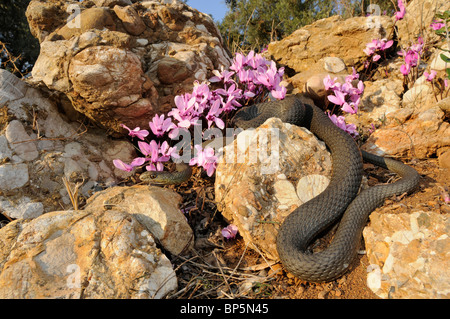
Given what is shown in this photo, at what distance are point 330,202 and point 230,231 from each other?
105cm

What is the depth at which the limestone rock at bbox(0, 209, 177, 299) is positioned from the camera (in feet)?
7.32

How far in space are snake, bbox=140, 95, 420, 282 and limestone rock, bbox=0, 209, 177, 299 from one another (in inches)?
39.0

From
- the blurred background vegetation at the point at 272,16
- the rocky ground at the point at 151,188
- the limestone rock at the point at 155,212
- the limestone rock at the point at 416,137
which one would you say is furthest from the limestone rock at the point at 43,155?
the blurred background vegetation at the point at 272,16

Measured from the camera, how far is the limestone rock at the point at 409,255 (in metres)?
2.31

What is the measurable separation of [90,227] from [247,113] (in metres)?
2.48

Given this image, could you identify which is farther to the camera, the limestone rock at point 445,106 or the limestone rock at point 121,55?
the limestone rock at point 445,106

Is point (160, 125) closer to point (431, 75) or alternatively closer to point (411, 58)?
point (431, 75)

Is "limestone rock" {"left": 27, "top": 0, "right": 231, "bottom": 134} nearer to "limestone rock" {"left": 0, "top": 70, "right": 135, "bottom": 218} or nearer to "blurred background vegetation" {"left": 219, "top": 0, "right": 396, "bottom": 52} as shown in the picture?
"limestone rock" {"left": 0, "top": 70, "right": 135, "bottom": 218}

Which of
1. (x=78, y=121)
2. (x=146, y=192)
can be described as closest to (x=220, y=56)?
(x=78, y=121)

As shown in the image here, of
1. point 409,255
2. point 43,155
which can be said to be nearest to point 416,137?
point 409,255

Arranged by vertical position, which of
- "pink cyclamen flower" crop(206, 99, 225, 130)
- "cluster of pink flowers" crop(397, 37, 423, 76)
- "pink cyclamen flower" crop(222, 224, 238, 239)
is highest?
"pink cyclamen flower" crop(206, 99, 225, 130)

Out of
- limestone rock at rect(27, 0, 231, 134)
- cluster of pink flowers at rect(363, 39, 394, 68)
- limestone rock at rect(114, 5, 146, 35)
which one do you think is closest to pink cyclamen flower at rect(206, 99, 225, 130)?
limestone rock at rect(27, 0, 231, 134)

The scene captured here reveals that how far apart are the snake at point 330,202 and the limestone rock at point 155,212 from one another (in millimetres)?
489

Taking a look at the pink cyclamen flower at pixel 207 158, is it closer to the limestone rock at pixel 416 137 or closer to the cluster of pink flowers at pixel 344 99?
the cluster of pink flowers at pixel 344 99
